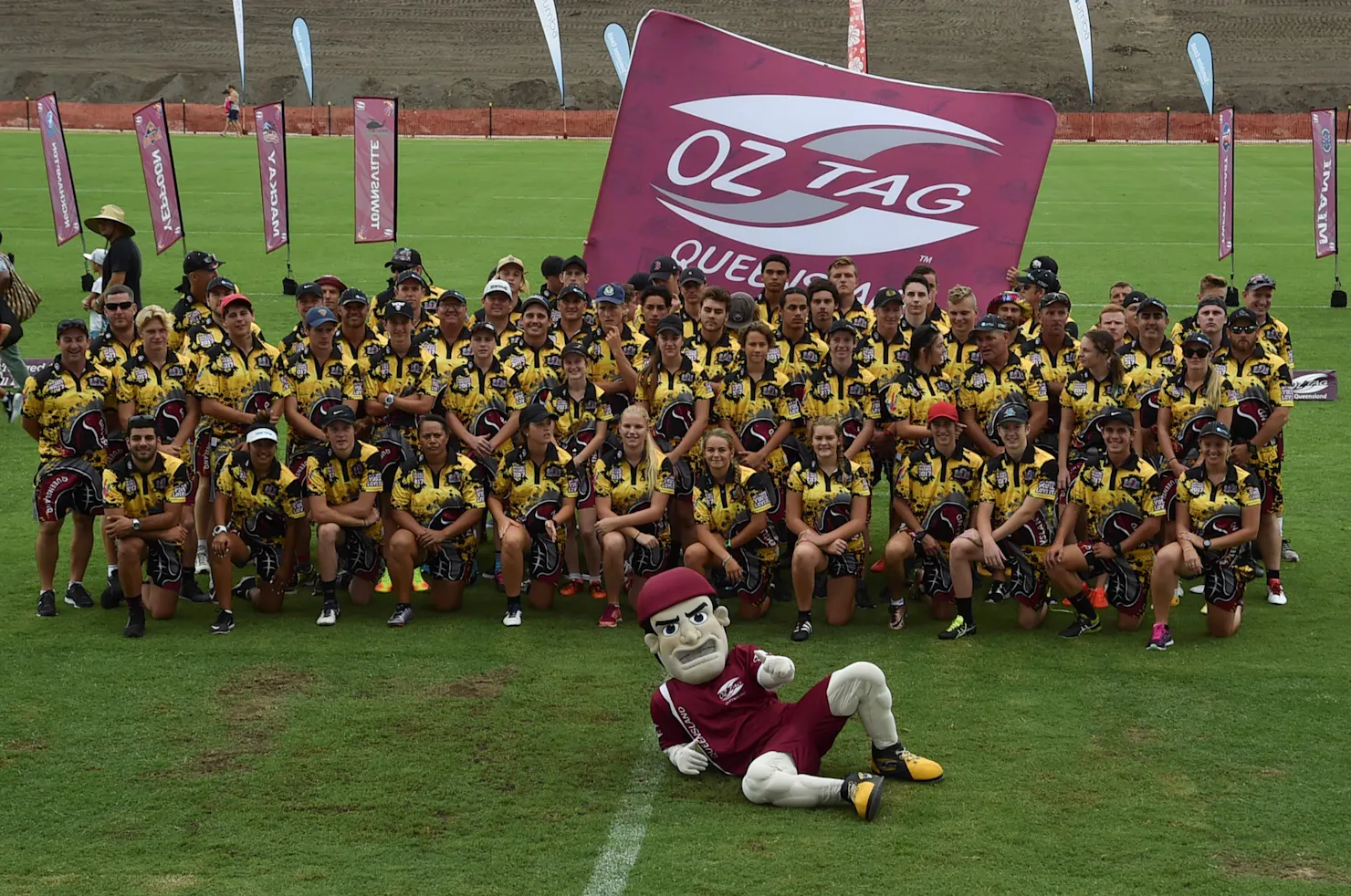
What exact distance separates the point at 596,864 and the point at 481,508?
4133 millimetres

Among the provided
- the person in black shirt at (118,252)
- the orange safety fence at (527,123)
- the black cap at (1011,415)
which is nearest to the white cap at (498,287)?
the black cap at (1011,415)

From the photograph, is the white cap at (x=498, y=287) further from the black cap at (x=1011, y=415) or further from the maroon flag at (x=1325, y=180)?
the maroon flag at (x=1325, y=180)

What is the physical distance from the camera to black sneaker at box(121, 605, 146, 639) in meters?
9.67

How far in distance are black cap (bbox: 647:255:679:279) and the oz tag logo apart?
0.38 meters

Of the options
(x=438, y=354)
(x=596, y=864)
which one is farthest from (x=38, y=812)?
(x=438, y=354)

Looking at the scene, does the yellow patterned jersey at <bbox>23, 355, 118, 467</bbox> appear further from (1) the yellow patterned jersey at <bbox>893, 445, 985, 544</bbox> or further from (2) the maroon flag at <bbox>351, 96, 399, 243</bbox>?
(2) the maroon flag at <bbox>351, 96, 399, 243</bbox>

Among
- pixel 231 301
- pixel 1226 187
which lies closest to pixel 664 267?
pixel 231 301

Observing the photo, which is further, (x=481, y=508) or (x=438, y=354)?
(x=438, y=354)

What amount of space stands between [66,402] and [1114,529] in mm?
7054

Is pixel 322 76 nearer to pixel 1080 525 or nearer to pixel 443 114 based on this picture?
pixel 443 114

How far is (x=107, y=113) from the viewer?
4909cm

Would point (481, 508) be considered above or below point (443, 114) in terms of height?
below

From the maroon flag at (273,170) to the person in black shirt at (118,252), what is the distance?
5.32 meters

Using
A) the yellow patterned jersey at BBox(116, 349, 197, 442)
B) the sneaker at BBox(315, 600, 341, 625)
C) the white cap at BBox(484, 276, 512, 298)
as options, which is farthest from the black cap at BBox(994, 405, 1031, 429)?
the yellow patterned jersey at BBox(116, 349, 197, 442)
